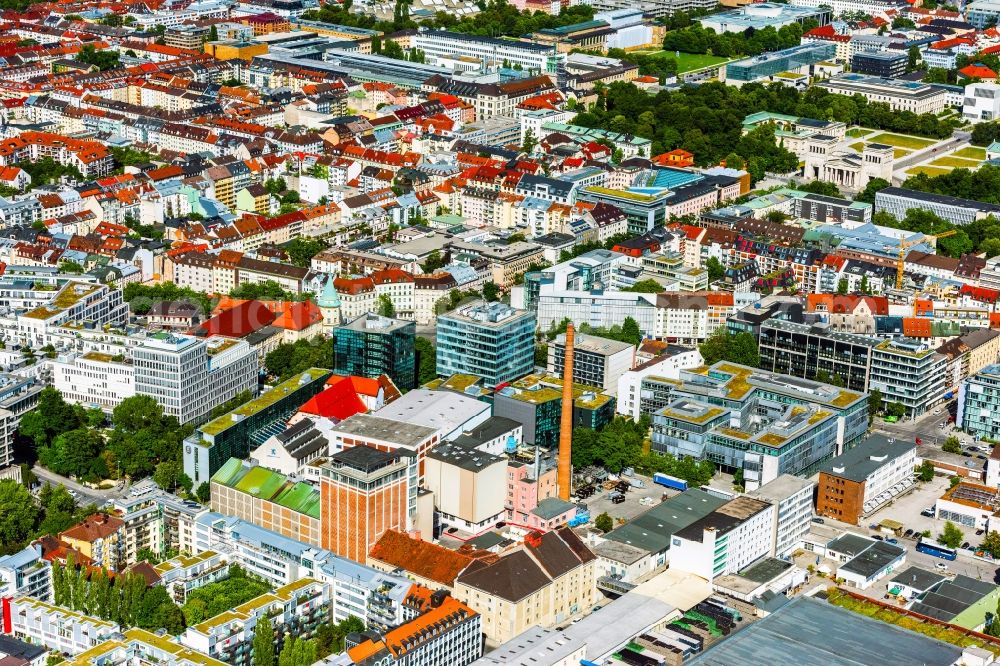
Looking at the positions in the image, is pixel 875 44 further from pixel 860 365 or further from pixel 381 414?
pixel 381 414

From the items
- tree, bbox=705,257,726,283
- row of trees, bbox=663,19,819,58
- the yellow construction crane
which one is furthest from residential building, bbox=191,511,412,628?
row of trees, bbox=663,19,819,58

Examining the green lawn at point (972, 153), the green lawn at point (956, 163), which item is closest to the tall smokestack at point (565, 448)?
the green lawn at point (956, 163)

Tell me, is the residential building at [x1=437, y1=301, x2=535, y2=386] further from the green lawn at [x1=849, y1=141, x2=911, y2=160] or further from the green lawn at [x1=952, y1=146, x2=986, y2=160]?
the green lawn at [x1=952, y1=146, x2=986, y2=160]

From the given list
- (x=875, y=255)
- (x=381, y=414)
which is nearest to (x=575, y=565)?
(x=381, y=414)

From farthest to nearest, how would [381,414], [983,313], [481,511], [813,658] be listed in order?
[983,313], [381,414], [481,511], [813,658]

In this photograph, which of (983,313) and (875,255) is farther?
(875,255)

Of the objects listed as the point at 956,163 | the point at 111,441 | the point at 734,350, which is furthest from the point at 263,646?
the point at 956,163
